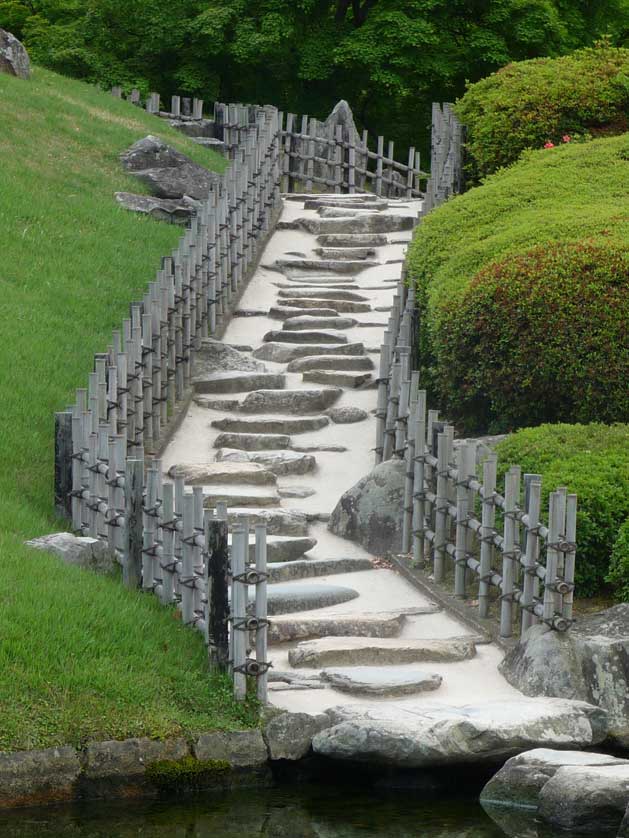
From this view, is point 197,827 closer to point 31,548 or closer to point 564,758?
point 564,758

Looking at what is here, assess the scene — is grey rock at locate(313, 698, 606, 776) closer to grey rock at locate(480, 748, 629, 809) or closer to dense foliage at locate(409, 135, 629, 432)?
grey rock at locate(480, 748, 629, 809)

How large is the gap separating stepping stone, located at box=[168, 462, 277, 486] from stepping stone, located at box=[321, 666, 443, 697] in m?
3.43

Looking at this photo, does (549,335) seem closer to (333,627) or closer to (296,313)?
(333,627)

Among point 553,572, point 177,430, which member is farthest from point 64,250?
point 553,572

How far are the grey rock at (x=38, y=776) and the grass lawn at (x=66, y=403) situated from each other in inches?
2.7

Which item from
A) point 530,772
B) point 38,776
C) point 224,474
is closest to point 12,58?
point 224,474

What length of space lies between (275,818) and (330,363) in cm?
761

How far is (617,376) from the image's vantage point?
1050 cm

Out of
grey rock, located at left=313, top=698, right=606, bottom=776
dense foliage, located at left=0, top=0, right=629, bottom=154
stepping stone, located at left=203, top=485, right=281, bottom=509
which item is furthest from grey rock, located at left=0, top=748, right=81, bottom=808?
dense foliage, located at left=0, top=0, right=629, bottom=154

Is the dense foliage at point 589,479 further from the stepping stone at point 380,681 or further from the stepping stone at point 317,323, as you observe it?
the stepping stone at point 317,323

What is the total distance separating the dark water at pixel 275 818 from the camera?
6.96 meters

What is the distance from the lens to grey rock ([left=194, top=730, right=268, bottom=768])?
7.57 metres

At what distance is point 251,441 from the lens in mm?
12656

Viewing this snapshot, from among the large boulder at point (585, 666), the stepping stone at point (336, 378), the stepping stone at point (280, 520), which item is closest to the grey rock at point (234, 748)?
the large boulder at point (585, 666)
